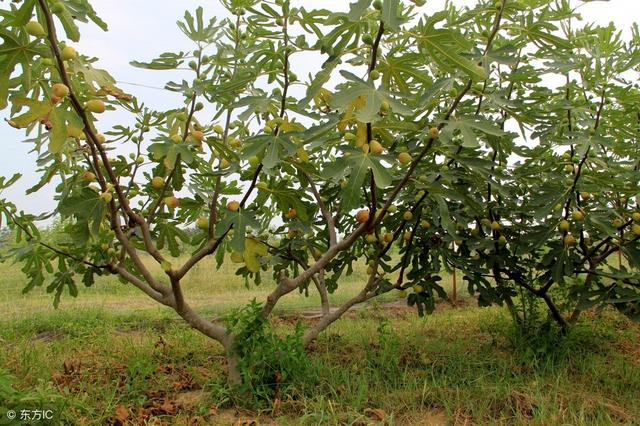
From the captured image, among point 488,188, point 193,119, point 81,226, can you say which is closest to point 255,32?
point 193,119

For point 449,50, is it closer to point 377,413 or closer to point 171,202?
point 171,202

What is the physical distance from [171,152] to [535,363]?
2.52 m

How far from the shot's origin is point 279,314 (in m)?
5.57

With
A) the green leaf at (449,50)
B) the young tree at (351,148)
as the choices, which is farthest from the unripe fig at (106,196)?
the green leaf at (449,50)

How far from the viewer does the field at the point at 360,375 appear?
257 centimetres

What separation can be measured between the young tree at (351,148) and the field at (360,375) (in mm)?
360

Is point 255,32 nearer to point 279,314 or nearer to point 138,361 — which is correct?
point 138,361

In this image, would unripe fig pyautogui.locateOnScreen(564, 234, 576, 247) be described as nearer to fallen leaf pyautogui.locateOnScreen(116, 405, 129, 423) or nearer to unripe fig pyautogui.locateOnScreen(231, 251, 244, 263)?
unripe fig pyautogui.locateOnScreen(231, 251, 244, 263)

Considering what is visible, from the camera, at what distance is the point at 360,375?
3.01 meters

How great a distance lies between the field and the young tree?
0.36 m

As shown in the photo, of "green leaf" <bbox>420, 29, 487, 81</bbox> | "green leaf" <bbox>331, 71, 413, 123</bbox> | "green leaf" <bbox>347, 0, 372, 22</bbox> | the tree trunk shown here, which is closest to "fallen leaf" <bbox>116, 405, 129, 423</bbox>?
the tree trunk

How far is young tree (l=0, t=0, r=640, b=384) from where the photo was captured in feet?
6.92

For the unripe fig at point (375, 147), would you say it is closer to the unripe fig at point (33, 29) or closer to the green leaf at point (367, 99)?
the green leaf at point (367, 99)

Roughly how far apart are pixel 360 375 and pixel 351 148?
1.44 m
